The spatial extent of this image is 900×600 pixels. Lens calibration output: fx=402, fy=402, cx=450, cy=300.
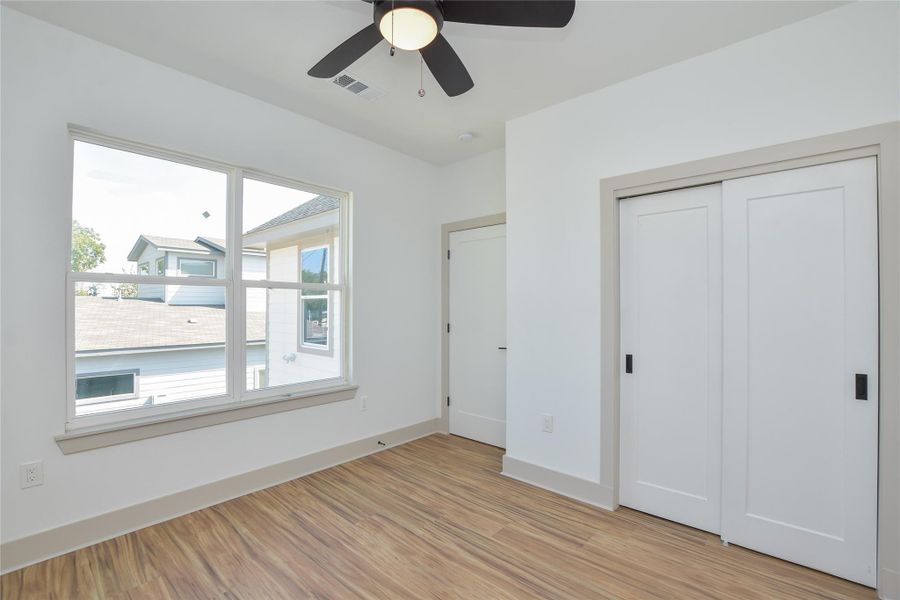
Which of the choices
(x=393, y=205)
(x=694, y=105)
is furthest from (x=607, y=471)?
(x=393, y=205)

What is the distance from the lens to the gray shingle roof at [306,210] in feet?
10.5

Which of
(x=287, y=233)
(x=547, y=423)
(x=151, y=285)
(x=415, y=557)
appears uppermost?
(x=287, y=233)

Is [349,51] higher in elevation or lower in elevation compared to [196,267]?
higher

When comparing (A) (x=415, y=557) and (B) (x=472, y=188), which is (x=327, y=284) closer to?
(B) (x=472, y=188)

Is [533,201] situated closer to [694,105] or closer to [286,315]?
[694,105]

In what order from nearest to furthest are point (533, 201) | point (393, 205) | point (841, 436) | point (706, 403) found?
point (841, 436)
point (706, 403)
point (533, 201)
point (393, 205)

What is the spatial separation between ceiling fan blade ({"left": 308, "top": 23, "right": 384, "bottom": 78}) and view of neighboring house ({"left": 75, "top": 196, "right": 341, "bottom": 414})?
4.86 ft

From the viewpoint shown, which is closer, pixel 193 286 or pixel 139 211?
pixel 139 211

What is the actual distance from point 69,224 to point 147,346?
2.65 ft

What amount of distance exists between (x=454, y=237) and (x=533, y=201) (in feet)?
4.17

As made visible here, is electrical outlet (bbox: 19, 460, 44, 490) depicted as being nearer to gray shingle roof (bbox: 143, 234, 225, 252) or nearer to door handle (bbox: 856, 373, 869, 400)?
gray shingle roof (bbox: 143, 234, 225, 252)

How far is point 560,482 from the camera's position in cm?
293

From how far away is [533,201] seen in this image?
314 centimetres

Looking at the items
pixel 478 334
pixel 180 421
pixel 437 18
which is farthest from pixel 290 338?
pixel 437 18
